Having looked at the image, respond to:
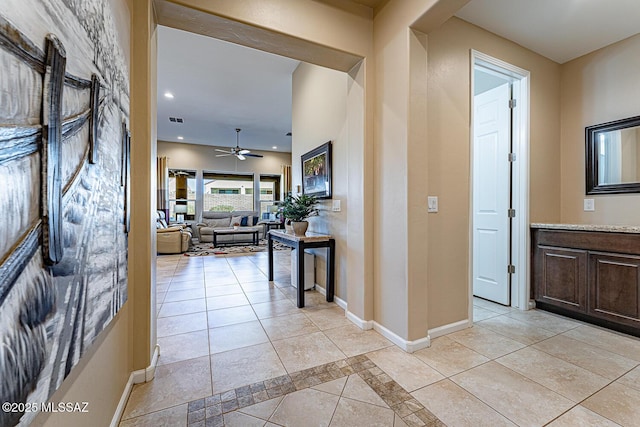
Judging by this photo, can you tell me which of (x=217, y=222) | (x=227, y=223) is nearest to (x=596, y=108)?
(x=227, y=223)

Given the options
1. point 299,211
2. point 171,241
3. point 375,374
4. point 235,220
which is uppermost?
point 299,211

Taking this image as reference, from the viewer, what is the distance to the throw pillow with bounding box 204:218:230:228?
8.49m

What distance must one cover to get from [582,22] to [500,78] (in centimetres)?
68

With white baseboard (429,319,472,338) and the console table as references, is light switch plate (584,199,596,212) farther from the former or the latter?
the console table

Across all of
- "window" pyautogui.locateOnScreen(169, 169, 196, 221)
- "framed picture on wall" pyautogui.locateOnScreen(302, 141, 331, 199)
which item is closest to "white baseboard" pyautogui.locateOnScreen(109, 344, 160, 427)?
"framed picture on wall" pyautogui.locateOnScreen(302, 141, 331, 199)

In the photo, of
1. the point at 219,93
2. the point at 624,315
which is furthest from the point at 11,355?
the point at 219,93

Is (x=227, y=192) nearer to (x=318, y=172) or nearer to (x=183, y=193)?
(x=183, y=193)

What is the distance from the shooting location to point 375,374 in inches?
66.7

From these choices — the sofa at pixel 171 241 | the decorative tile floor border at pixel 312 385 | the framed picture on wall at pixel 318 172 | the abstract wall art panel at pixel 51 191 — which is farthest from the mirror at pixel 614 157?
the sofa at pixel 171 241

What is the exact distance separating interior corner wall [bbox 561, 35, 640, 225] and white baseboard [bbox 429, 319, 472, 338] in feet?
6.04

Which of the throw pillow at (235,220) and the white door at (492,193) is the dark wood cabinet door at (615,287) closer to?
Result: the white door at (492,193)

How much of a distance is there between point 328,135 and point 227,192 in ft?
24.6

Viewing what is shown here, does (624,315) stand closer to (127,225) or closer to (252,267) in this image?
(127,225)

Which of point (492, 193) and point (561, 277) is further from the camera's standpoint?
point (492, 193)
